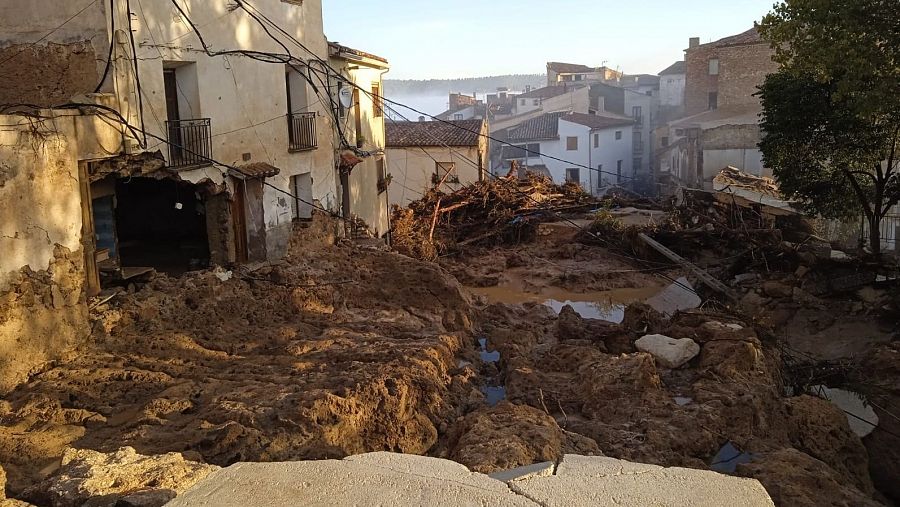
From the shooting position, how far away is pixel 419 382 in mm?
9539

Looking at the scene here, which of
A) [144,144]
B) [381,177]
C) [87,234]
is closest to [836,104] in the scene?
[144,144]

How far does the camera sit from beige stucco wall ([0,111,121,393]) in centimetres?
891

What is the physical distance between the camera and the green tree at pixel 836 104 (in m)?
12.5

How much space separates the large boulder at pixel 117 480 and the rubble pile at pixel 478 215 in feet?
60.1

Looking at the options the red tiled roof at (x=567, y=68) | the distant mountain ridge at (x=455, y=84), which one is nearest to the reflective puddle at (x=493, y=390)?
the red tiled roof at (x=567, y=68)

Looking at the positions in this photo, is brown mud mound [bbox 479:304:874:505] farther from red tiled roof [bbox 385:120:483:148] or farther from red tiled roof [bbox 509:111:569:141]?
red tiled roof [bbox 509:111:569:141]

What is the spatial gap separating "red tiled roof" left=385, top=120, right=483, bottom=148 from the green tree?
15376 mm

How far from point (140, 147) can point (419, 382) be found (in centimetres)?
632

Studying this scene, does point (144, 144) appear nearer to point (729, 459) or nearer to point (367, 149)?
point (729, 459)

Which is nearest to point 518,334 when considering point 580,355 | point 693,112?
point 580,355

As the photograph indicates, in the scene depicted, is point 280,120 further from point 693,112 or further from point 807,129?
point 693,112

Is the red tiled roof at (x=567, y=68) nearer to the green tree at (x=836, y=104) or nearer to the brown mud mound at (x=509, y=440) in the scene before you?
the green tree at (x=836, y=104)

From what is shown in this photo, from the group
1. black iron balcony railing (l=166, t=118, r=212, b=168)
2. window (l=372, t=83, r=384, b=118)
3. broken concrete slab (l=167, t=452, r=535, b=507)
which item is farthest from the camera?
window (l=372, t=83, r=384, b=118)

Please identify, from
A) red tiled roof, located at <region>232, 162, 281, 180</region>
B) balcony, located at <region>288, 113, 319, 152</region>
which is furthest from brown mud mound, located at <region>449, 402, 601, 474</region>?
balcony, located at <region>288, 113, 319, 152</region>
